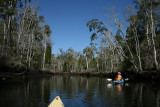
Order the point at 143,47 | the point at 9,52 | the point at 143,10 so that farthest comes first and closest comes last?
the point at 143,47 < the point at 143,10 < the point at 9,52

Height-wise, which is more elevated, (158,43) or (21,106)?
(158,43)

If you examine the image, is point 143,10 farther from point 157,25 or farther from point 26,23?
point 26,23

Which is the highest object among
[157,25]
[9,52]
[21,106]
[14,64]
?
[157,25]

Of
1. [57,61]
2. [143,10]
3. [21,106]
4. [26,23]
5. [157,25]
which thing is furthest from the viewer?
[57,61]

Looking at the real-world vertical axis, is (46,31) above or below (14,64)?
above

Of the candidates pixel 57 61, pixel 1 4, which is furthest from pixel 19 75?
pixel 57 61

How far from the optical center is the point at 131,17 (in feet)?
80.9

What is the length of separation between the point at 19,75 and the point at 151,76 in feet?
65.7

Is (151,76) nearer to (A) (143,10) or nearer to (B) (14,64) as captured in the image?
(A) (143,10)

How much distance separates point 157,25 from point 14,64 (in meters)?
23.5

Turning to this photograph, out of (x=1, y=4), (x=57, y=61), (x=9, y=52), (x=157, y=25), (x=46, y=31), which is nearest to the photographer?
(x=1, y=4)

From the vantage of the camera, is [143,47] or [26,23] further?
[26,23]

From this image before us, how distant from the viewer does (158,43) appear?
2247 centimetres

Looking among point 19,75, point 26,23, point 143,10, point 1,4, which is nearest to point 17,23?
point 26,23
